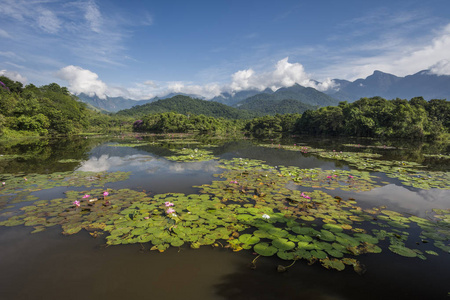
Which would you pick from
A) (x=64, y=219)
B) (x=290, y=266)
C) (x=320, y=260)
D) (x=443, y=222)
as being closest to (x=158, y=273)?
(x=290, y=266)

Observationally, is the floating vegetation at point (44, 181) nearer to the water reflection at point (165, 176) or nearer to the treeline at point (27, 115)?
the water reflection at point (165, 176)

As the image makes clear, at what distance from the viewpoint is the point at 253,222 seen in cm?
526

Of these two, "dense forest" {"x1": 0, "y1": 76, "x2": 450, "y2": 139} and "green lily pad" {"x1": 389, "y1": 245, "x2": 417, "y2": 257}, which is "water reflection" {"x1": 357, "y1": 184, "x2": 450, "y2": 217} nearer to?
"green lily pad" {"x1": 389, "y1": 245, "x2": 417, "y2": 257}

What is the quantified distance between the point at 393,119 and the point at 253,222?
166 ft

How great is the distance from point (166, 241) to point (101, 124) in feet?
311

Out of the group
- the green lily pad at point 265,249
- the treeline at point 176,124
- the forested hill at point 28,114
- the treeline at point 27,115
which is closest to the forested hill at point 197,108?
the treeline at point 176,124

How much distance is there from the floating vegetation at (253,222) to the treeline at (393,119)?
43949 millimetres

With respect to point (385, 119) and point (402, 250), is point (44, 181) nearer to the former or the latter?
point (402, 250)

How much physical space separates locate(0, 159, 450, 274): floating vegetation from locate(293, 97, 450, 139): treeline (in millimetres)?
43949

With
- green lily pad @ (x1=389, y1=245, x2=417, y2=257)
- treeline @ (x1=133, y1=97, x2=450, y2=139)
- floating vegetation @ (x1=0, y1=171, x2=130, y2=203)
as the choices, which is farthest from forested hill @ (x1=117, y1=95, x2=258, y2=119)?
green lily pad @ (x1=389, y1=245, x2=417, y2=257)

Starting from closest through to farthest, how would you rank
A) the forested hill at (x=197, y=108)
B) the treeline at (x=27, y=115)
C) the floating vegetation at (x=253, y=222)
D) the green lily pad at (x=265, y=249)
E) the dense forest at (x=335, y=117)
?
1. the green lily pad at (x=265, y=249)
2. the floating vegetation at (x=253, y=222)
3. the treeline at (x=27, y=115)
4. the dense forest at (x=335, y=117)
5. the forested hill at (x=197, y=108)

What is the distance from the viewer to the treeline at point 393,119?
37656 mm

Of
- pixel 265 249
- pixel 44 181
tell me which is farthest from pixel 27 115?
pixel 265 249

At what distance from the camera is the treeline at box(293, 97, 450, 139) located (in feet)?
124
